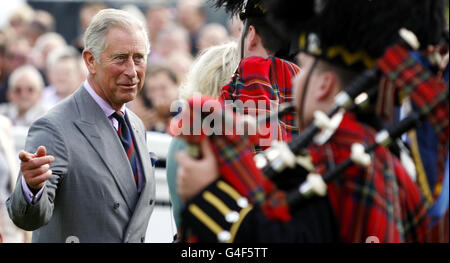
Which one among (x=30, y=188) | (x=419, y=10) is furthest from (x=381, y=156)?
(x=30, y=188)

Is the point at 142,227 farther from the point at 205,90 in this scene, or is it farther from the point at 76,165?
the point at 205,90

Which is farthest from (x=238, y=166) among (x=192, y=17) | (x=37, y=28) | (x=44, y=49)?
(x=37, y=28)

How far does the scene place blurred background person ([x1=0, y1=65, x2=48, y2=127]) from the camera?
9.12 meters

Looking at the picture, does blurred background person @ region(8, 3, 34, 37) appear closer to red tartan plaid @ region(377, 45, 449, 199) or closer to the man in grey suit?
the man in grey suit

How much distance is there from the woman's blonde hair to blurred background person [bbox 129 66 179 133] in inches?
121

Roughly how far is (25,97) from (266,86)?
216 inches

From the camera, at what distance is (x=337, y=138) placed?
290 centimetres

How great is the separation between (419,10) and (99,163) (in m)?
2.01

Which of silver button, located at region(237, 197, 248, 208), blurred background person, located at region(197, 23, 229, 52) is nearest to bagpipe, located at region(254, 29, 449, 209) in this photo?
silver button, located at region(237, 197, 248, 208)

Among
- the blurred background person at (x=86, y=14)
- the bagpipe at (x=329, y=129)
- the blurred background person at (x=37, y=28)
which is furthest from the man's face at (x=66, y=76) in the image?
the bagpipe at (x=329, y=129)

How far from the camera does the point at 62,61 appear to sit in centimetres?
958

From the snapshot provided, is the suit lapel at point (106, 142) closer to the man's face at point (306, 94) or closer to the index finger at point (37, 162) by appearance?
the index finger at point (37, 162)

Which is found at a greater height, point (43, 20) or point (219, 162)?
point (43, 20)

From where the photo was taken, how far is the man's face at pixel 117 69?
466cm
